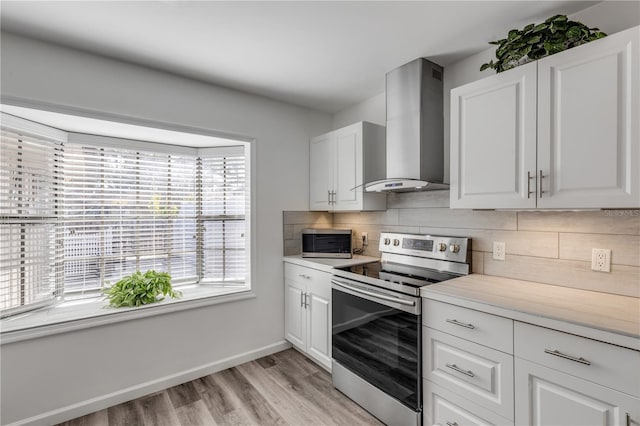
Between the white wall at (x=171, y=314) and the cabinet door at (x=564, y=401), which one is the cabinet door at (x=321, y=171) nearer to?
the white wall at (x=171, y=314)

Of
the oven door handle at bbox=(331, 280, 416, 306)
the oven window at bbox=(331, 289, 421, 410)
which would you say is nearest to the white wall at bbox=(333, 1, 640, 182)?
the oven door handle at bbox=(331, 280, 416, 306)

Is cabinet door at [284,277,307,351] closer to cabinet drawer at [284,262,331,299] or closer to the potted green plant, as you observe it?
cabinet drawer at [284,262,331,299]

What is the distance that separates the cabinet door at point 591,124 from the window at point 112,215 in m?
2.33

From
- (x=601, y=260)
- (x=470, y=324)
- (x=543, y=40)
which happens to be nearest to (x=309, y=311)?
(x=470, y=324)

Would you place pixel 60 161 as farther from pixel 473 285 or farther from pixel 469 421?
pixel 469 421

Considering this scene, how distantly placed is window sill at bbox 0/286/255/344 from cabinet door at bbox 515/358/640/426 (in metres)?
2.18

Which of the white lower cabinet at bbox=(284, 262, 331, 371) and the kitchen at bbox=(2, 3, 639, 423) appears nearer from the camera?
the kitchen at bbox=(2, 3, 639, 423)

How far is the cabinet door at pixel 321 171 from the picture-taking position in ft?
9.90

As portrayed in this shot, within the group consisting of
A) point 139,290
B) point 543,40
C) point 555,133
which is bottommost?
point 139,290

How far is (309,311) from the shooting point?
2.73m

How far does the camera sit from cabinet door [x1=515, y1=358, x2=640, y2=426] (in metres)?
1.14

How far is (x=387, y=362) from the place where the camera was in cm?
198

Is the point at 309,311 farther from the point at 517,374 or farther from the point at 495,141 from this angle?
the point at 495,141

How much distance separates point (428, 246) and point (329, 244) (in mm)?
970
